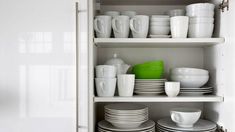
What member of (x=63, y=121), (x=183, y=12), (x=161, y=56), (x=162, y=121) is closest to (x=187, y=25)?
(x=183, y=12)

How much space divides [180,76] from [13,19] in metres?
0.80

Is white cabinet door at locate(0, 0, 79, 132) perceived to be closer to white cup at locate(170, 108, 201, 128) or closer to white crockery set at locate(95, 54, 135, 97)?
white crockery set at locate(95, 54, 135, 97)

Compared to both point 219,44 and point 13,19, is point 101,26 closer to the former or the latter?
point 13,19

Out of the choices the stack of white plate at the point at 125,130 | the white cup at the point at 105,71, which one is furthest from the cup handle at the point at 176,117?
the white cup at the point at 105,71

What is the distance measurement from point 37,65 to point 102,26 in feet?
1.11

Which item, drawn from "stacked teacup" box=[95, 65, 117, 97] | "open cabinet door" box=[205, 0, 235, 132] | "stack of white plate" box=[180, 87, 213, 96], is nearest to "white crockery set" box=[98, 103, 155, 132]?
"stacked teacup" box=[95, 65, 117, 97]

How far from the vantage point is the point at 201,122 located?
1.37 meters

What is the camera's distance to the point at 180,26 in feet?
4.02

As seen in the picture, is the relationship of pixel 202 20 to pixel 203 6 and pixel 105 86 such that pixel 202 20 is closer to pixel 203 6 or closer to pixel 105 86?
pixel 203 6

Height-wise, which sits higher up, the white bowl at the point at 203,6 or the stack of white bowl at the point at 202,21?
the white bowl at the point at 203,6

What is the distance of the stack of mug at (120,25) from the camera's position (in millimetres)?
1243

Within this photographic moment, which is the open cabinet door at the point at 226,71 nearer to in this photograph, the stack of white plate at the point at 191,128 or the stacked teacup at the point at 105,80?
the stack of white plate at the point at 191,128

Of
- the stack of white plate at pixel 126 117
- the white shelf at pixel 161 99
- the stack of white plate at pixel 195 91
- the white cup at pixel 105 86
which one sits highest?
the white cup at pixel 105 86

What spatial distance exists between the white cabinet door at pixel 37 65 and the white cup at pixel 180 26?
462 mm
